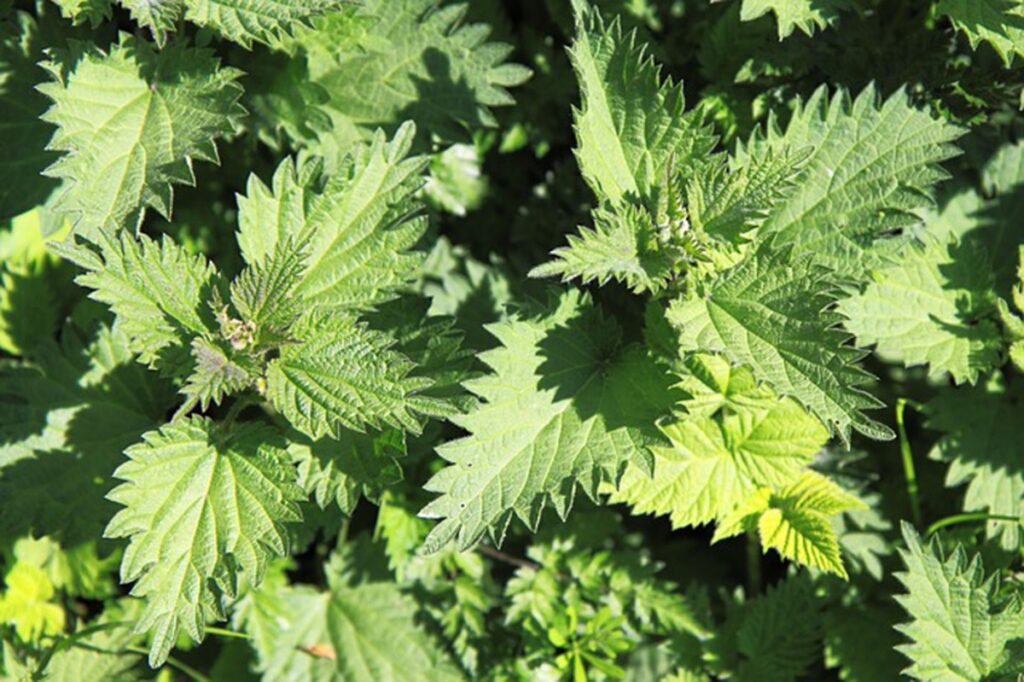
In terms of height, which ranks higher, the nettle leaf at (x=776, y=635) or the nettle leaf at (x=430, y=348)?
the nettle leaf at (x=430, y=348)

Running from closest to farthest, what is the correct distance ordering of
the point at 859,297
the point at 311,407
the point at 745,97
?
the point at 311,407
the point at 859,297
the point at 745,97

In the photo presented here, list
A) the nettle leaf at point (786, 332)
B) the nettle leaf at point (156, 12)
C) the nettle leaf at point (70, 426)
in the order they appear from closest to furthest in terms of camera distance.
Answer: the nettle leaf at point (786, 332) → the nettle leaf at point (156, 12) → the nettle leaf at point (70, 426)

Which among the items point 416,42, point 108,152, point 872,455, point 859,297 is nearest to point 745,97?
point 859,297

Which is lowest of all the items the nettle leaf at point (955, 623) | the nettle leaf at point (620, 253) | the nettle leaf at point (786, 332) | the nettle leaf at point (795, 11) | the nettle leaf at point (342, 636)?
the nettle leaf at point (342, 636)

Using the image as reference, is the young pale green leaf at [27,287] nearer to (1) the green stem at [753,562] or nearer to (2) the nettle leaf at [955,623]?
(1) the green stem at [753,562]

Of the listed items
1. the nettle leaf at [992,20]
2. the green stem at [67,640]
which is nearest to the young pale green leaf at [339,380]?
the green stem at [67,640]

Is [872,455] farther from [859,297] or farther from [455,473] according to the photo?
[455,473]

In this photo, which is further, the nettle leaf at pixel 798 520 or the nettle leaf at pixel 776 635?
the nettle leaf at pixel 776 635
